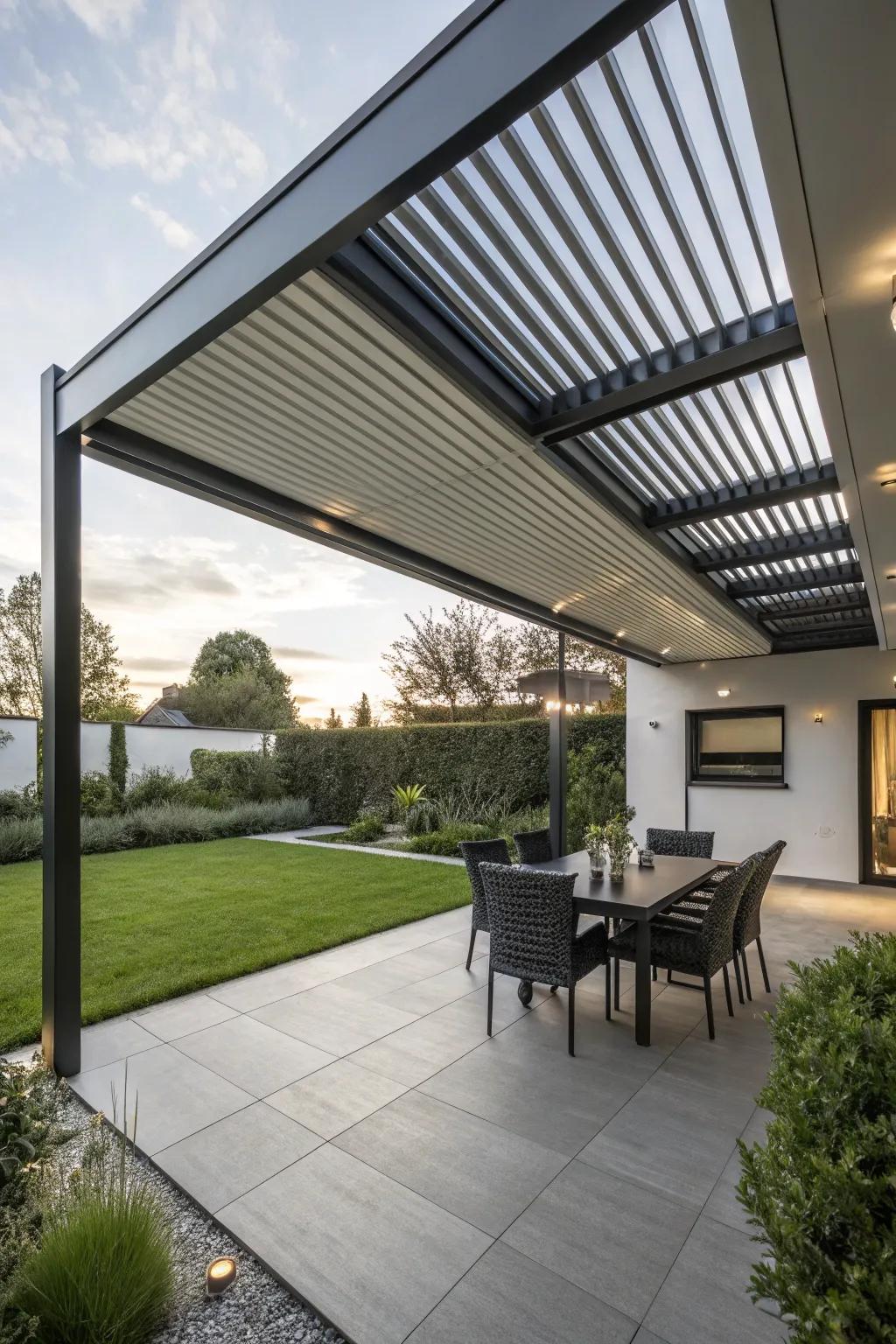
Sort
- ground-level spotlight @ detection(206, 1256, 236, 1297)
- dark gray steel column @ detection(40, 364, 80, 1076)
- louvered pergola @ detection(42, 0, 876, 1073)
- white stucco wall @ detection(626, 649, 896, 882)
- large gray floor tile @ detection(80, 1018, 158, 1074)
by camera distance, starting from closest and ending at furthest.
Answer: louvered pergola @ detection(42, 0, 876, 1073) → ground-level spotlight @ detection(206, 1256, 236, 1297) → dark gray steel column @ detection(40, 364, 80, 1076) → large gray floor tile @ detection(80, 1018, 158, 1074) → white stucco wall @ detection(626, 649, 896, 882)

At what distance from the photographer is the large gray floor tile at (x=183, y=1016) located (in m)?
3.54

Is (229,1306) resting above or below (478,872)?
below

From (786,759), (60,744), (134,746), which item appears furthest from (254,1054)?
(134,746)

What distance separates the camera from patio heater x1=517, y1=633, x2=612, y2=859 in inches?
290

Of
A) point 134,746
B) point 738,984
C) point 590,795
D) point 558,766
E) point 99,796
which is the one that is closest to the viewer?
point 738,984

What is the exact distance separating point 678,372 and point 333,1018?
12.0 ft

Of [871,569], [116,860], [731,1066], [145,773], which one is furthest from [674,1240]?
[145,773]

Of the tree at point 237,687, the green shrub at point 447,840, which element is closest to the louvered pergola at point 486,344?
the green shrub at point 447,840

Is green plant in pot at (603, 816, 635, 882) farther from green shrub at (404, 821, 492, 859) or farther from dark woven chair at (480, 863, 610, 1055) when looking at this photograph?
green shrub at (404, 821, 492, 859)

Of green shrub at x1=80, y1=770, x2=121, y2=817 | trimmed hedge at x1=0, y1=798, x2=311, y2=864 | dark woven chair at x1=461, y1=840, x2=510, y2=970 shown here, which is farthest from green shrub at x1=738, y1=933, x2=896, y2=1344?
green shrub at x1=80, y1=770, x2=121, y2=817

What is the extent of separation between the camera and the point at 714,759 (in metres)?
8.83

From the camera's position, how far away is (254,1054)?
326 cm

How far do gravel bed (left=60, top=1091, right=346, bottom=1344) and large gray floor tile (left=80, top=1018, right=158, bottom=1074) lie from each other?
127 centimetres

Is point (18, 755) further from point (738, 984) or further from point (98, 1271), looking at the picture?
point (738, 984)
